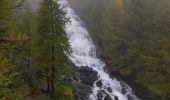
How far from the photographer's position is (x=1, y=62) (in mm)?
12922

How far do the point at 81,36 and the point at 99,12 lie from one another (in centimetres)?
563

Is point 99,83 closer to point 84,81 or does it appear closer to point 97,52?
point 84,81

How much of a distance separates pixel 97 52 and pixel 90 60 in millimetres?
2659

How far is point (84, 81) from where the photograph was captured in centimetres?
4022

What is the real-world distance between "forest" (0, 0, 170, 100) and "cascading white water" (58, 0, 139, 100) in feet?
0.52

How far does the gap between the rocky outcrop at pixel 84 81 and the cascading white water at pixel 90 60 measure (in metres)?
0.72

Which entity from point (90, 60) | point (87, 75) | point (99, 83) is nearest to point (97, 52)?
point (90, 60)

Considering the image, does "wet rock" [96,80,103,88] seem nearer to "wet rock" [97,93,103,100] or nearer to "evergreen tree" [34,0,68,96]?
"wet rock" [97,93,103,100]

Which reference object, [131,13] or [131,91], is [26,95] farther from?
[131,13]

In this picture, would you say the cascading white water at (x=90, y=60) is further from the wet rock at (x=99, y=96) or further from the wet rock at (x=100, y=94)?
the wet rock at (x=99, y=96)

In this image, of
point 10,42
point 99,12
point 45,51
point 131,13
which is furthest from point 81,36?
point 10,42

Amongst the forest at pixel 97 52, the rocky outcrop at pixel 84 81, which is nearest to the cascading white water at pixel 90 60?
the forest at pixel 97 52

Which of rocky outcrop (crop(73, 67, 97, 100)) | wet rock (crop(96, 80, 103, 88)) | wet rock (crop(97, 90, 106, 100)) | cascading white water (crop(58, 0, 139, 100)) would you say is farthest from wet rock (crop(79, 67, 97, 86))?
wet rock (crop(97, 90, 106, 100))

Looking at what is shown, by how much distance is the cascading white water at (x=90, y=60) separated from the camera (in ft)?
129
